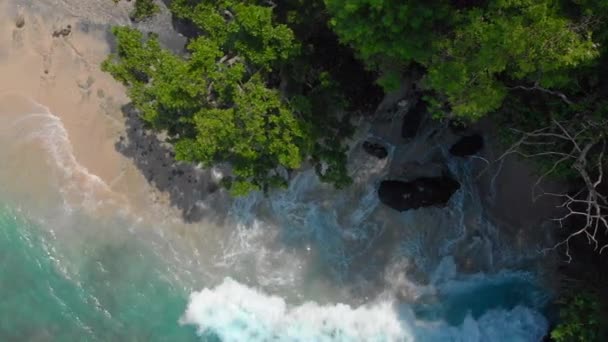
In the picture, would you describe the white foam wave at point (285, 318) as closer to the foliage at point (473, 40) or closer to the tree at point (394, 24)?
the foliage at point (473, 40)

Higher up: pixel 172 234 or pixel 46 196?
pixel 46 196

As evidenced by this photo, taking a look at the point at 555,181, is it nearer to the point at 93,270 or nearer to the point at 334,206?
the point at 334,206

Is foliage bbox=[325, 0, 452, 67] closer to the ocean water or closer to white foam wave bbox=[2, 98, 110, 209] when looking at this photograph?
the ocean water

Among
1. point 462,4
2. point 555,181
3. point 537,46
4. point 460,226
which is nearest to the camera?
point 537,46

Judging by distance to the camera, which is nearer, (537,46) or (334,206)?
(537,46)

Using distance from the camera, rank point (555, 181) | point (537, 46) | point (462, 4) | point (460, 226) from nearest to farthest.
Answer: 1. point (537, 46)
2. point (462, 4)
3. point (555, 181)
4. point (460, 226)

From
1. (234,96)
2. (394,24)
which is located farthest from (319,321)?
(394,24)

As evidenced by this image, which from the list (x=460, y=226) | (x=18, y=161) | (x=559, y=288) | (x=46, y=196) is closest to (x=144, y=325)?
(x=46, y=196)
